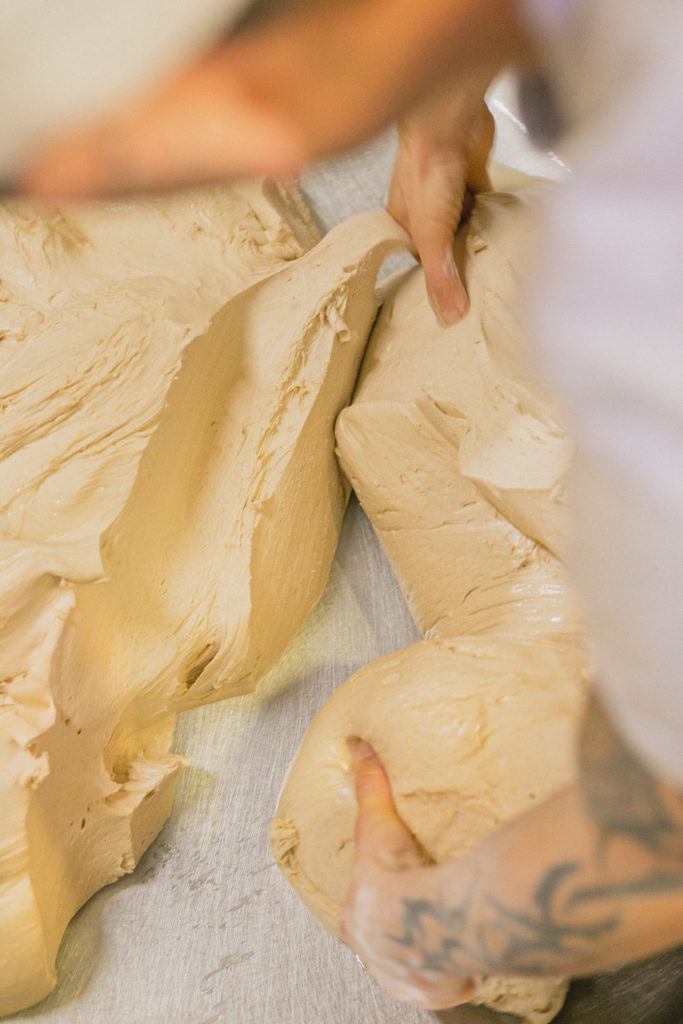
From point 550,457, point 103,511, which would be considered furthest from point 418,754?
point 103,511

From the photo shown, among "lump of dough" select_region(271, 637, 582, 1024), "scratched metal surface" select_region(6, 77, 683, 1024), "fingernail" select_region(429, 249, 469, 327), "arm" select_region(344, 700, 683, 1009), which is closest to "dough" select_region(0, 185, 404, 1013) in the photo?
"scratched metal surface" select_region(6, 77, 683, 1024)

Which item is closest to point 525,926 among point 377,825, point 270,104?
point 377,825

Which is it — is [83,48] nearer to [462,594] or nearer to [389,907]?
[389,907]

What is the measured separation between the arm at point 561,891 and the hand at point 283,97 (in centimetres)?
43

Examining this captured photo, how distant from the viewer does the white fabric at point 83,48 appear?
0.31m

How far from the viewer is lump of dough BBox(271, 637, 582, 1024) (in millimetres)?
866

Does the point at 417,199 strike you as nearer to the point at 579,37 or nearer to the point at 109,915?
the point at 579,37

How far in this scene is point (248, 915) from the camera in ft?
3.79

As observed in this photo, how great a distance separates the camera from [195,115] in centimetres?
36

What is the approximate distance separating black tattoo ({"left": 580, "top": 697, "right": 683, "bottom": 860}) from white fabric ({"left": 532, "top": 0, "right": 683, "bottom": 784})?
0.07 m

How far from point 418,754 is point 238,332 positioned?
831 millimetres

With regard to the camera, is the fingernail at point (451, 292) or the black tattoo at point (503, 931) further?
the fingernail at point (451, 292)

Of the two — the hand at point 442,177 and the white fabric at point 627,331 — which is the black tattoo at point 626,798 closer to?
the white fabric at point 627,331

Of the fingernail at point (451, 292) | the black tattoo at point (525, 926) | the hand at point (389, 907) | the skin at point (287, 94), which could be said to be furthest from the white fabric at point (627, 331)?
the fingernail at point (451, 292)
